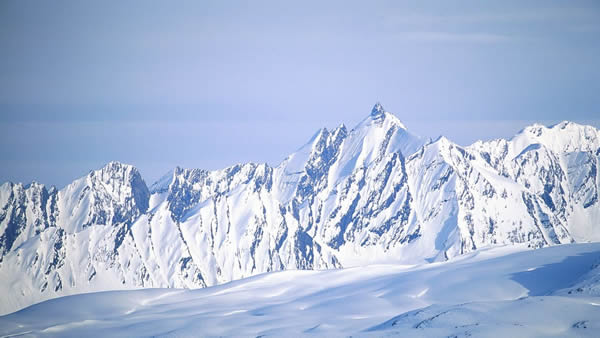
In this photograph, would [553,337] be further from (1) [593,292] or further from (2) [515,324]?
(1) [593,292]

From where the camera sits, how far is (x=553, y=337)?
480 feet

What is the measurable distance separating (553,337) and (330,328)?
56.1 metres

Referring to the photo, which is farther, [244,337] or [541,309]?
[244,337]

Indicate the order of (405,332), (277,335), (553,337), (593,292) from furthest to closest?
(277,335) < (593,292) < (405,332) < (553,337)

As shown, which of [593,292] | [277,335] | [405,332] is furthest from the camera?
[277,335]

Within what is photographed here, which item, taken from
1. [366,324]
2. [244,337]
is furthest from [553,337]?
A: [244,337]

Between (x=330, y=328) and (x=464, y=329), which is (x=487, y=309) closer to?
(x=464, y=329)

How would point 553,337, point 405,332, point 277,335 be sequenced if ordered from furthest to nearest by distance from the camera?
1. point 277,335
2. point 405,332
3. point 553,337

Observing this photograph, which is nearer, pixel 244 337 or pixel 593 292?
pixel 593 292

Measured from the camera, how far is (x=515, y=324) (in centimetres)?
15425

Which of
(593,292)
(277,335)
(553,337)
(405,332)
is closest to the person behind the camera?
(553,337)

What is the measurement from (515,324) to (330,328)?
4745 centimetres

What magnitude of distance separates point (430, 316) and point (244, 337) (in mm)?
46202

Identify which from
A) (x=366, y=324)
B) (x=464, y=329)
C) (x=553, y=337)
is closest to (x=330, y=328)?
(x=366, y=324)
